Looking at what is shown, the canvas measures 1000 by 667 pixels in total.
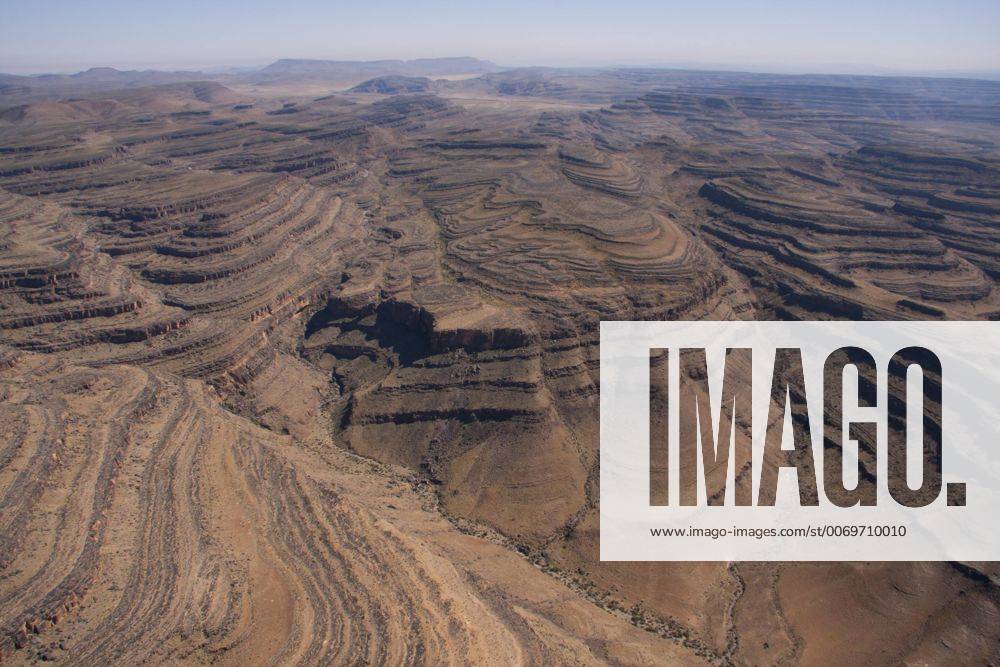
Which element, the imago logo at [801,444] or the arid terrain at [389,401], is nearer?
the arid terrain at [389,401]

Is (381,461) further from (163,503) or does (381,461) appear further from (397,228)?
(397,228)

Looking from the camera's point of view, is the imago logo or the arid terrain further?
the imago logo

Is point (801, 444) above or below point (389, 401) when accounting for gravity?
below

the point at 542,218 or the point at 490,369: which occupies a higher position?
the point at 542,218

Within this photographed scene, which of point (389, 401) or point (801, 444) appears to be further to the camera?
point (389, 401)

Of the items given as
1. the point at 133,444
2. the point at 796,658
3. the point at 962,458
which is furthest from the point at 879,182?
the point at 133,444
